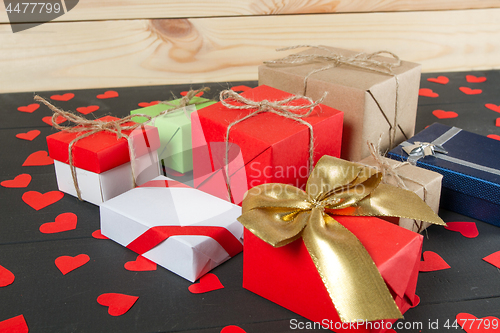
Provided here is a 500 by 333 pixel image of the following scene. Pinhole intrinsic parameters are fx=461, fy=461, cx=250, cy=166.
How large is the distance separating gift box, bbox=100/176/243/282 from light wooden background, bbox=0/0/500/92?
89cm

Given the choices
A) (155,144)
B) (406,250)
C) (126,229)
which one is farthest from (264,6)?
(406,250)

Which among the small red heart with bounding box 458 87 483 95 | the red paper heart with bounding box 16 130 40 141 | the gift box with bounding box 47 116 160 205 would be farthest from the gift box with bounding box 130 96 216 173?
the small red heart with bounding box 458 87 483 95

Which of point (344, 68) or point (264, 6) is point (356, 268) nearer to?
point (344, 68)

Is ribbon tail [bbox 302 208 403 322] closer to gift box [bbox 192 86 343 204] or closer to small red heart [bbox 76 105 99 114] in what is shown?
gift box [bbox 192 86 343 204]

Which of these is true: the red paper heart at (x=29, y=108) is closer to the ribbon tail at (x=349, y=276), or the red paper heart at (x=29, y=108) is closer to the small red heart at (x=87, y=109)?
the small red heart at (x=87, y=109)

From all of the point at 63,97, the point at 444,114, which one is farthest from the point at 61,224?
the point at 444,114

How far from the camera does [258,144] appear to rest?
84 centimetres

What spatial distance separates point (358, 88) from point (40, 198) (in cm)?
74

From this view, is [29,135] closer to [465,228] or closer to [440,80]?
[465,228]

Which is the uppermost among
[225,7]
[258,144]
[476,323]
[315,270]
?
[225,7]

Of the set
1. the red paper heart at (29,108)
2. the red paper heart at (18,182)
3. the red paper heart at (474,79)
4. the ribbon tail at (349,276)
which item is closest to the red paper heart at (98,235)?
the red paper heart at (18,182)

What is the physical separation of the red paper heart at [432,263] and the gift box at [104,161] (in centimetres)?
60

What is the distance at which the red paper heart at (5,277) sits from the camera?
771mm

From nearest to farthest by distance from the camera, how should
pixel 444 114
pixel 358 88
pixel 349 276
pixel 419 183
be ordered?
pixel 349 276
pixel 419 183
pixel 358 88
pixel 444 114
